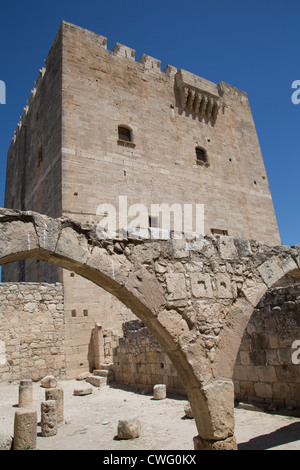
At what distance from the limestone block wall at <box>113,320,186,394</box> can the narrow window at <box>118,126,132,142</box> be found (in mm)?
7345

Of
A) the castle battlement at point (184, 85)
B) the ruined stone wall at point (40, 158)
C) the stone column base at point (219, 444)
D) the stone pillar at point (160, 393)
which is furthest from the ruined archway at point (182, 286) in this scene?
the castle battlement at point (184, 85)

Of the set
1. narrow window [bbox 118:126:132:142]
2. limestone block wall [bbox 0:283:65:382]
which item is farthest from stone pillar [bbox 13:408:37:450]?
narrow window [bbox 118:126:132:142]

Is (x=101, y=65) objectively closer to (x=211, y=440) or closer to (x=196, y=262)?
(x=196, y=262)

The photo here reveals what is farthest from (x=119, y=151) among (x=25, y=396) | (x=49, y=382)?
(x=25, y=396)

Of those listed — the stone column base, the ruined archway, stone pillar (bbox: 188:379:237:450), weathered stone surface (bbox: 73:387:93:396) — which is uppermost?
the ruined archway

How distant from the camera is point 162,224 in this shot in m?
12.6

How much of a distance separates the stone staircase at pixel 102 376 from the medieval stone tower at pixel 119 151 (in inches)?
→ 23.4

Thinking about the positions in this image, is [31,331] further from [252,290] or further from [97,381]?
[252,290]

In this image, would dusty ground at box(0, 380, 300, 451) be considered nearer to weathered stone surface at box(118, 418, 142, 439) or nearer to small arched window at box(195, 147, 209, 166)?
weathered stone surface at box(118, 418, 142, 439)

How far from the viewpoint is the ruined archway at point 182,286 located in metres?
2.89

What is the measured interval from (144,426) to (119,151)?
967 centimetres

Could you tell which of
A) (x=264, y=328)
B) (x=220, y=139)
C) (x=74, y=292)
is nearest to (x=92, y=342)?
(x=74, y=292)

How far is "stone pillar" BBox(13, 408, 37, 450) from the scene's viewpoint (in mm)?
4344

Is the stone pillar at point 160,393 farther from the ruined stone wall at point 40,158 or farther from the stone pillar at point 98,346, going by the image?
the ruined stone wall at point 40,158
